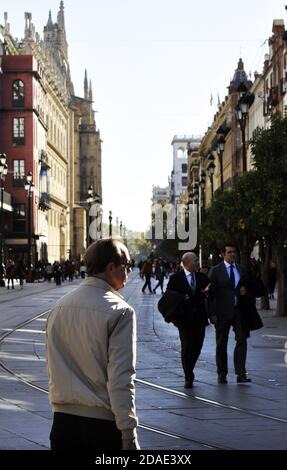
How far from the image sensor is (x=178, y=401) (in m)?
12.6

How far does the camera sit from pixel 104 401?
207 inches

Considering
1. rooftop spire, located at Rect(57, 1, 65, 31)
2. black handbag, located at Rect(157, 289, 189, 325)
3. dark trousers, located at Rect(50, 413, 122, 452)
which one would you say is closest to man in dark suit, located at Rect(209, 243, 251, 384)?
black handbag, located at Rect(157, 289, 189, 325)

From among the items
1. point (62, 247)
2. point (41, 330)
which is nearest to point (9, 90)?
point (62, 247)

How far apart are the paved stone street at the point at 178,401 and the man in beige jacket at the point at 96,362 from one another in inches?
154

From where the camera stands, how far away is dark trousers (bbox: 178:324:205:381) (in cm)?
1368

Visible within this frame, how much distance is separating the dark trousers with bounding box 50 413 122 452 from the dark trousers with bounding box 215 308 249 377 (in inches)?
351

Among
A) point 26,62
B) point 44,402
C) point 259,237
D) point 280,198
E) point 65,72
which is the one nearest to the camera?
point 44,402

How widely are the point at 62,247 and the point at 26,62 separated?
39.9 meters

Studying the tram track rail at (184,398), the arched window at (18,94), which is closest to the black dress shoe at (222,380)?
the tram track rail at (184,398)

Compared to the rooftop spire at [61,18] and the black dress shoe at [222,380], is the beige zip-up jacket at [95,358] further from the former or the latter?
the rooftop spire at [61,18]

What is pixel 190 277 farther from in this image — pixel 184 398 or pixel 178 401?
pixel 178 401

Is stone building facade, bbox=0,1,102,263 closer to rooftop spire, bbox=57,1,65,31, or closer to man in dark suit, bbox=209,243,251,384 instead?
rooftop spire, bbox=57,1,65,31

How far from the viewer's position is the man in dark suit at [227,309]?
46.4ft
